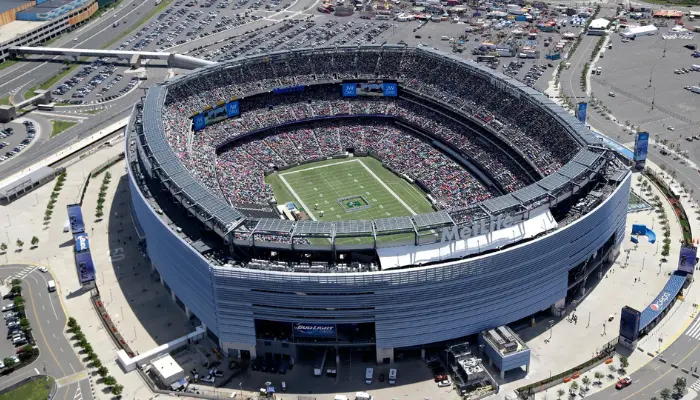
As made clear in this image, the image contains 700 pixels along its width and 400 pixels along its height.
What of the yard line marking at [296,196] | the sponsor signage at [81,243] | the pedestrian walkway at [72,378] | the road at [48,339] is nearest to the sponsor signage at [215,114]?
the yard line marking at [296,196]

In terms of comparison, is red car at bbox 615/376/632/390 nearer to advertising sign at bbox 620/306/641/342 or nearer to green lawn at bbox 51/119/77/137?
advertising sign at bbox 620/306/641/342

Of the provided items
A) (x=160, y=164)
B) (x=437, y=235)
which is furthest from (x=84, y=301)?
(x=437, y=235)

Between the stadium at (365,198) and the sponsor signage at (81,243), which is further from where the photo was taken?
the sponsor signage at (81,243)

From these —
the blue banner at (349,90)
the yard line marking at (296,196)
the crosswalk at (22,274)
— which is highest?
the blue banner at (349,90)

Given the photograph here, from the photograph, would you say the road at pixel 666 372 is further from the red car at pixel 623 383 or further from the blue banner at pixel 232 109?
the blue banner at pixel 232 109

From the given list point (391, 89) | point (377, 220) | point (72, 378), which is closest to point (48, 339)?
point (72, 378)

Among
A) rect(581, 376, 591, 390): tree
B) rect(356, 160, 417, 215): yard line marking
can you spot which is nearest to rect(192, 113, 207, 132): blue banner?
rect(356, 160, 417, 215): yard line marking
